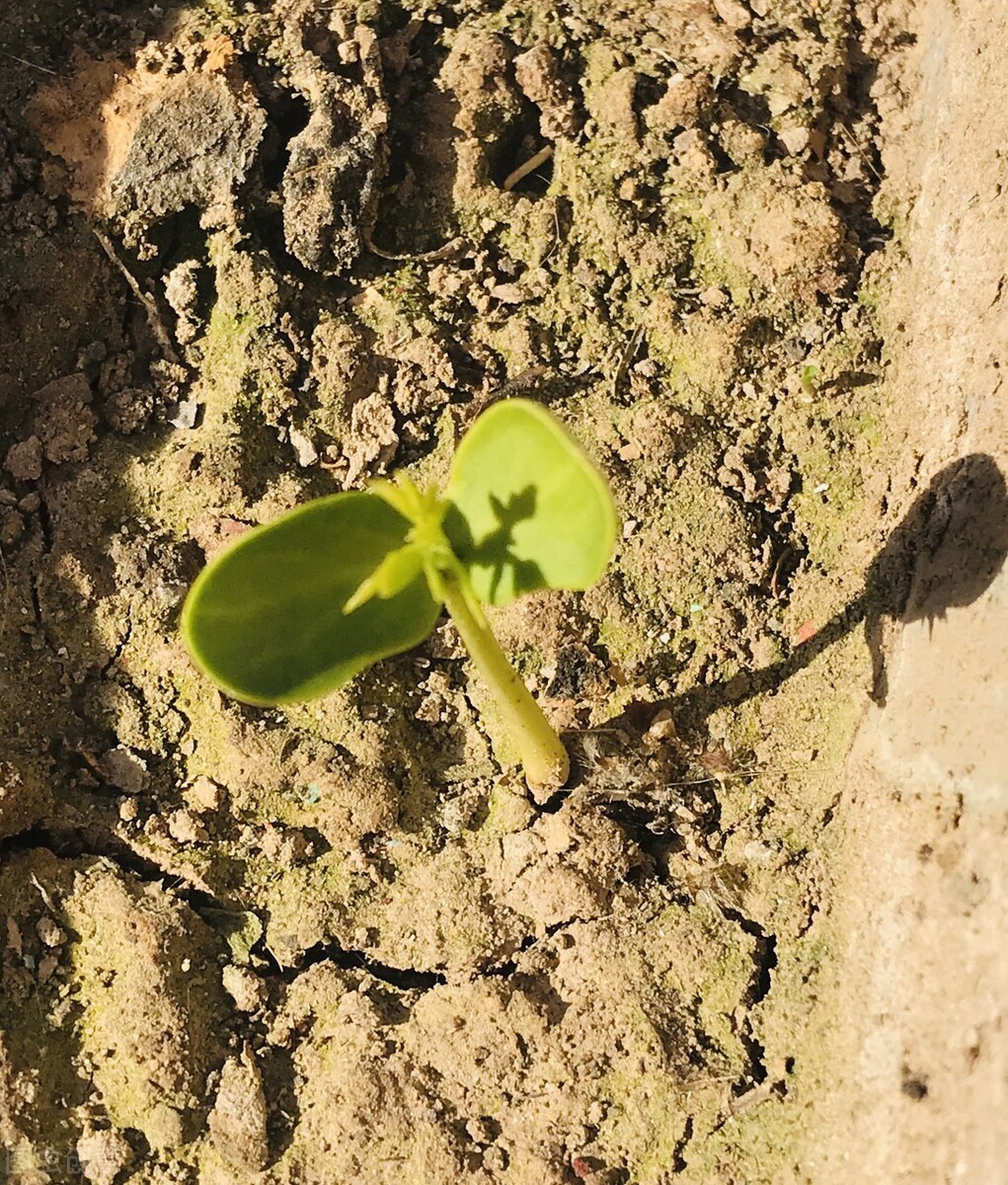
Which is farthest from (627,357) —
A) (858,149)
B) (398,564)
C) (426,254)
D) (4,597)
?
(4,597)

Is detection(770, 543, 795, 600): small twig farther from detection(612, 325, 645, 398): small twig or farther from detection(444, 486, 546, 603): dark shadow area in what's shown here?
detection(444, 486, 546, 603): dark shadow area

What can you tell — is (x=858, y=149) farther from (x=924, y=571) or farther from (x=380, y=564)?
(x=380, y=564)

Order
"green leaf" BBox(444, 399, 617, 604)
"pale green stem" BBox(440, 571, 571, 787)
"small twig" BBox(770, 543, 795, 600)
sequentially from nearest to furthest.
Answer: "green leaf" BBox(444, 399, 617, 604) < "pale green stem" BBox(440, 571, 571, 787) < "small twig" BBox(770, 543, 795, 600)

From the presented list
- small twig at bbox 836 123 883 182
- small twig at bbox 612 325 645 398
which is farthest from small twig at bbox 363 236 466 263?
small twig at bbox 836 123 883 182

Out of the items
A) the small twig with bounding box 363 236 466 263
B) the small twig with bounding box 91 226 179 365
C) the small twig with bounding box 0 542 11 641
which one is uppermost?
the small twig with bounding box 91 226 179 365

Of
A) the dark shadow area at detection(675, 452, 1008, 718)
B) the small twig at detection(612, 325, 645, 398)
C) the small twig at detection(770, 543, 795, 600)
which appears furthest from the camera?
the small twig at detection(612, 325, 645, 398)

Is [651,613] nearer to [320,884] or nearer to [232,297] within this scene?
[320,884]

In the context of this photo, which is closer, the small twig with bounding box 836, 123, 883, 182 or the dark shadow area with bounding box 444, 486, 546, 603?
the dark shadow area with bounding box 444, 486, 546, 603

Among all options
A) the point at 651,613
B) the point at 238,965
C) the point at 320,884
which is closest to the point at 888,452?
the point at 651,613
